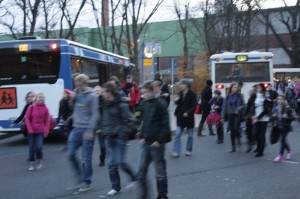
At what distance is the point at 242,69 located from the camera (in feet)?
66.5

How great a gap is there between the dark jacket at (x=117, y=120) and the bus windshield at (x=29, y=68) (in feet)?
21.9

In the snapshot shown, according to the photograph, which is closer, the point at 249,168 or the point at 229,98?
the point at 249,168

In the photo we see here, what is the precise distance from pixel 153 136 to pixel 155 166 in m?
0.41

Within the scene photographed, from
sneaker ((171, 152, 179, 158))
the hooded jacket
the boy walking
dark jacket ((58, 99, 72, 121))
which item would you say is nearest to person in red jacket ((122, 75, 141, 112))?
sneaker ((171, 152, 179, 158))

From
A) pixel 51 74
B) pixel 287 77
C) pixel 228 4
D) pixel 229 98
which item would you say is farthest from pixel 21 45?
pixel 228 4

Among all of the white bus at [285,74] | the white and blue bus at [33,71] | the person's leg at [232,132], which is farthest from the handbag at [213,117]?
the white bus at [285,74]

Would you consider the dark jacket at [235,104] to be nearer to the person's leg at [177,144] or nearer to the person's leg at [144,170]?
the person's leg at [177,144]

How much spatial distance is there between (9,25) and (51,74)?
17410 millimetres

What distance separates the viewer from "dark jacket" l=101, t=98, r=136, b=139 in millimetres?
6816

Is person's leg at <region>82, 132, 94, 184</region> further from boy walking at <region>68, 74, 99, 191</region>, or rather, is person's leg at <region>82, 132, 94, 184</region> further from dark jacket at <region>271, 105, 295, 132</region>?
dark jacket at <region>271, 105, 295, 132</region>

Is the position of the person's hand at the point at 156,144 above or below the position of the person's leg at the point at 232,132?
above

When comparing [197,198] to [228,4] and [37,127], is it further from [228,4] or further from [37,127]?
[228,4]

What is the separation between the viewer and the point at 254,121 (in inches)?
410

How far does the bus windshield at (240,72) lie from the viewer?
65.9 feet
